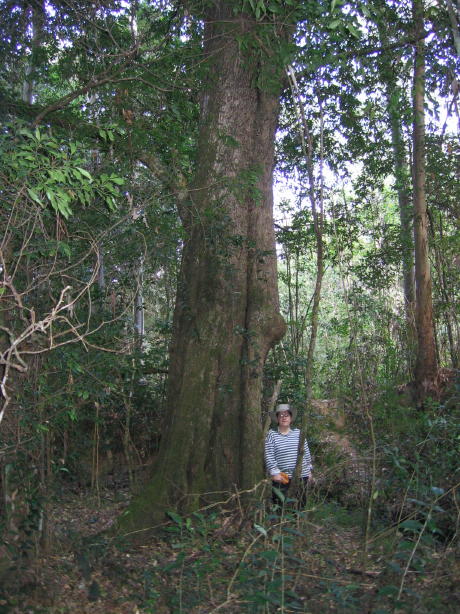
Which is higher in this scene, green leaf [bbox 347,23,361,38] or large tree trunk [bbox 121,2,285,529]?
green leaf [bbox 347,23,361,38]

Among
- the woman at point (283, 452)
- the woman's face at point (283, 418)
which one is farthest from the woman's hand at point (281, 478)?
the woman's face at point (283, 418)

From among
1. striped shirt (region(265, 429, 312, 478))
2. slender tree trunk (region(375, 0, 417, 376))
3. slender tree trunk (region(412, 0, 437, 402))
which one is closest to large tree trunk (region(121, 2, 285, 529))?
striped shirt (region(265, 429, 312, 478))

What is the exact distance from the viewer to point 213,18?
7.51 m

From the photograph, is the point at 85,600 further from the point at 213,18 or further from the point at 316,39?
the point at 213,18

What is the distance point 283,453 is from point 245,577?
2.80 metres

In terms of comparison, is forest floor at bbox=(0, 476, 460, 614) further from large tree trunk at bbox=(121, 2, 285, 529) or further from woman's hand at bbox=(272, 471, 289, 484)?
large tree trunk at bbox=(121, 2, 285, 529)

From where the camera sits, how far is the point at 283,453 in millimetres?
6621

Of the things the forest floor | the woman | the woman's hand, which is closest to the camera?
the forest floor

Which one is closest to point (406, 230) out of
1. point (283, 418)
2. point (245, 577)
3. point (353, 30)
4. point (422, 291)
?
point (422, 291)

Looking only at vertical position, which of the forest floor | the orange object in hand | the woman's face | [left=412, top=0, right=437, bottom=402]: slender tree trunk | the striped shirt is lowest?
the forest floor

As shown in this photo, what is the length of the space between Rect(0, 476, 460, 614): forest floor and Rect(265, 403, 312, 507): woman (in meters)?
0.95

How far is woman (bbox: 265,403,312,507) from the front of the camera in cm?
648

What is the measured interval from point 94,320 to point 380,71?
5332 millimetres

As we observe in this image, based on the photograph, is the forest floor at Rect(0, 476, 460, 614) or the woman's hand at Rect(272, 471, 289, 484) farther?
the woman's hand at Rect(272, 471, 289, 484)
